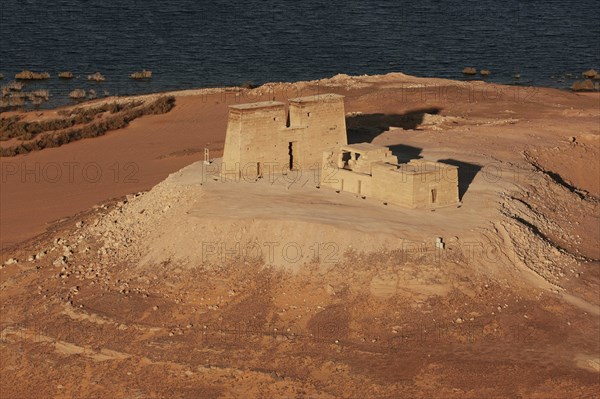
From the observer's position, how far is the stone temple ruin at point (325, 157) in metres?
26.5

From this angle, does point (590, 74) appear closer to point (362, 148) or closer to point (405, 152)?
point (405, 152)

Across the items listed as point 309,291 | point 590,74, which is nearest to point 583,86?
point 590,74

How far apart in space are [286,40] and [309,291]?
48036mm

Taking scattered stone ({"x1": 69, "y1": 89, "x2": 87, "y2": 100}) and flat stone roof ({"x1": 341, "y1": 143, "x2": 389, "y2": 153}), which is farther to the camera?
scattered stone ({"x1": 69, "y1": 89, "x2": 87, "y2": 100})

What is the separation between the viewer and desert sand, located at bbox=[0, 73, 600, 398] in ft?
70.6

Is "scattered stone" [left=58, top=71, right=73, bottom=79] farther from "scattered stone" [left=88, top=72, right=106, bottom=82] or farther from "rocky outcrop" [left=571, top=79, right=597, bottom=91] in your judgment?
"rocky outcrop" [left=571, top=79, right=597, bottom=91]

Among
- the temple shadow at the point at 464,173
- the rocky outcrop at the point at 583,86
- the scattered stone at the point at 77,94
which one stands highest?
the rocky outcrop at the point at 583,86

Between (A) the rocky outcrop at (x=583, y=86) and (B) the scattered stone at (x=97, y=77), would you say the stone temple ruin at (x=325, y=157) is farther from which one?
(B) the scattered stone at (x=97, y=77)

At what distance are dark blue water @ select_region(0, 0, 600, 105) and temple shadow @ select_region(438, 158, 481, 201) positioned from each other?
81.8ft

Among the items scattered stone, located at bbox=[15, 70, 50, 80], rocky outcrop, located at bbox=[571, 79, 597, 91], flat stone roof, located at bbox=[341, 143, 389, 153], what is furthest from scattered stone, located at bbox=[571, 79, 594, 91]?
scattered stone, located at bbox=[15, 70, 50, 80]

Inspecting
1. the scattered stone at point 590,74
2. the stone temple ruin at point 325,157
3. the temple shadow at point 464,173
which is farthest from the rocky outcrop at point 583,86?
the stone temple ruin at point 325,157

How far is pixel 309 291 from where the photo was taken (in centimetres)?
2409

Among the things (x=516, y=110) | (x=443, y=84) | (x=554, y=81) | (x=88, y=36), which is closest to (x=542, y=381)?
(x=516, y=110)

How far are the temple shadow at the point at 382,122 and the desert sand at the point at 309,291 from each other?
114 inches
